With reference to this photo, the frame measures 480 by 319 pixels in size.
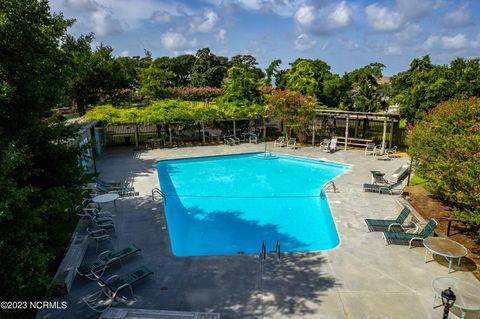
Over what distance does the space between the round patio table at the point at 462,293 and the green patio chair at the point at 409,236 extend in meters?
2.08

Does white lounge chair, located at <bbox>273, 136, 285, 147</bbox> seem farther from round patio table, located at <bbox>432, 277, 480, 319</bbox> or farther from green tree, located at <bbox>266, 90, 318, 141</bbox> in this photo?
round patio table, located at <bbox>432, 277, 480, 319</bbox>

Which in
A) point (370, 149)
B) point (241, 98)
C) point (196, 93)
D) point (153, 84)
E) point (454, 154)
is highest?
point (153, 84)

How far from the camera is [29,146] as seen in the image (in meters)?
5.96

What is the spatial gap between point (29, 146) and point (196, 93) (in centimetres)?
3126

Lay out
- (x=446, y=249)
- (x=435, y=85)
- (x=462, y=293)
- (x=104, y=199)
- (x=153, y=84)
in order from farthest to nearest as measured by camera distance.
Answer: (x=153, y=84) → (x=435, y=85) → (x=104, y=199) → (x=446, y=249) → (x=462, y=293)

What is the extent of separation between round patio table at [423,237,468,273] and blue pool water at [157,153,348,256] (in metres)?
2.60

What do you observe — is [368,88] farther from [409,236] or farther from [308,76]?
[409,236]

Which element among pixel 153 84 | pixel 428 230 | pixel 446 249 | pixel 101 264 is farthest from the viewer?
pixel 153 84

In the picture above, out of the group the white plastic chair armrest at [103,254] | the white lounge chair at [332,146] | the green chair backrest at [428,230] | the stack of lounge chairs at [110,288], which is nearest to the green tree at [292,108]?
the white lounge chair at [332,146]

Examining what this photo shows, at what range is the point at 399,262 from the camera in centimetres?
785

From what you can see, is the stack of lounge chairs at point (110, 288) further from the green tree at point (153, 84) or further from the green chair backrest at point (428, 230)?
the green tree at point (153, 84)

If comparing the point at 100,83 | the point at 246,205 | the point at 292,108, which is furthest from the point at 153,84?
the point at 246,205

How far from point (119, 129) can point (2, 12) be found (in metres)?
19.1

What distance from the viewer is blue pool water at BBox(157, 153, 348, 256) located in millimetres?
10383
